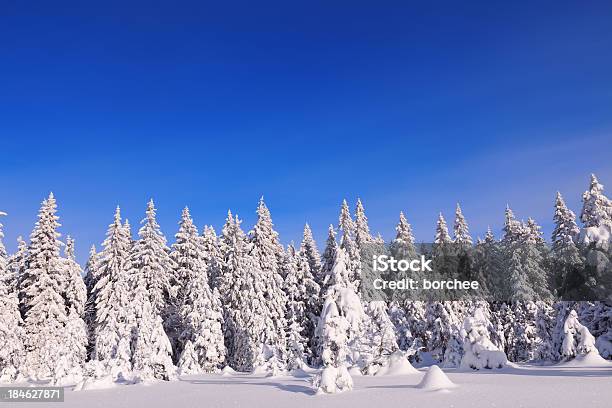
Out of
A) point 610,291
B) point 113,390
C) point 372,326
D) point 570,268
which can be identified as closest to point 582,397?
point 372,326

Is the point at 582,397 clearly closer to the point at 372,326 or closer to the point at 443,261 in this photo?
the point at 372,326

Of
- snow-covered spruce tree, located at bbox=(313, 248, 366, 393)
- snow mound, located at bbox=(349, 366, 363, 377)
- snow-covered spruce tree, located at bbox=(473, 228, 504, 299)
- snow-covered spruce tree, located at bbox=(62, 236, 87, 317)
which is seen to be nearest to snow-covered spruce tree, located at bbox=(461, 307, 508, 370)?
snow mound, located at bbox=(349, 366, 363, 377)

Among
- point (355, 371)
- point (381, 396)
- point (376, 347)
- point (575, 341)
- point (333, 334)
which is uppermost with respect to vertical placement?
point (333, 334)

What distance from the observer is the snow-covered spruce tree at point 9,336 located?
1451 inches

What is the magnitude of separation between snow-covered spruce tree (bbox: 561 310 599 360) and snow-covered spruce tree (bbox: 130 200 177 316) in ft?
95.7

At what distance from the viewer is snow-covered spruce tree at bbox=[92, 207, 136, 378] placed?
36781 mm

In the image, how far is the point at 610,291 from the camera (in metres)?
33.2

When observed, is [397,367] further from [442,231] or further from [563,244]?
[442,231]

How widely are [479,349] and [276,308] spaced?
801 inches

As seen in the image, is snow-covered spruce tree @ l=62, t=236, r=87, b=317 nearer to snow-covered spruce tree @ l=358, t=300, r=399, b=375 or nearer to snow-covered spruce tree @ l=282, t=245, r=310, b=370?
snow-covered spruce tree @ l=282, t=245, r=310, b=370

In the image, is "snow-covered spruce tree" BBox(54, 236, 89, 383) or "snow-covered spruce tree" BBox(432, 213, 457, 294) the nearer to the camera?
"snow-covered spruce tree" BBox(54, 236, 89, 383)

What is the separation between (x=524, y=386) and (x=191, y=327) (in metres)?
29.7

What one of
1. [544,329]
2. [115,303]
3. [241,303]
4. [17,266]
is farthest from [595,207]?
[17,266]

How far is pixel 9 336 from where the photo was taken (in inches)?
1459
